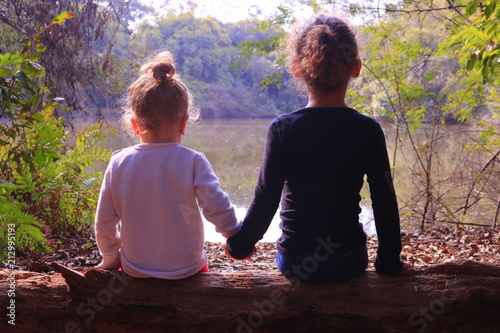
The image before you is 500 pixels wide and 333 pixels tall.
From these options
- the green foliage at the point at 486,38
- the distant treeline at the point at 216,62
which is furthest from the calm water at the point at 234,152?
the green foliage at the point at 486,38

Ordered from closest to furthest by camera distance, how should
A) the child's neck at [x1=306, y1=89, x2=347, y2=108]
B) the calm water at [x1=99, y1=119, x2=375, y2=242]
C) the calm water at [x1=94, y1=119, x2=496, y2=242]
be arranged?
the child's neck at [x1=306, y1=89, x2=347, y2=108] < the calm water at [x1=94, y1=119, x2=496, y2=242] < the calm water at [x1=99, y1=119, x2=375, y2=242]

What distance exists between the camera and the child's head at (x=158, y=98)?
1847mm

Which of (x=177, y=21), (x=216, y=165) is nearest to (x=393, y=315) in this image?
(x=216, y=165)

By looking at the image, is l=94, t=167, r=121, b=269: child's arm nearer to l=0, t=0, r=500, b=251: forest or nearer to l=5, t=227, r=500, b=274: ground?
l=0, t=0, r=500, b=251: forest

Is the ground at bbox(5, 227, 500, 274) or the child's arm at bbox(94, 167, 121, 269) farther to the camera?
the ground at bbox(5, 227, 500, 274)

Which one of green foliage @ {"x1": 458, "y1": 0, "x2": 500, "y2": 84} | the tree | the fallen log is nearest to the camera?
the fallen log

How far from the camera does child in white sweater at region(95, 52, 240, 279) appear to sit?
1.81 metres

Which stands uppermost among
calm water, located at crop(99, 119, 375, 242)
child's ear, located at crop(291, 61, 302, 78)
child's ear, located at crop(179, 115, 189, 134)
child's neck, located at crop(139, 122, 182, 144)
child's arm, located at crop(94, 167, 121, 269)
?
child's ear, located at crop(291, 61, 302, 78)

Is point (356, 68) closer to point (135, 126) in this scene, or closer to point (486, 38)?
point (135, 126)

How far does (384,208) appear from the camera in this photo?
71.2 inches

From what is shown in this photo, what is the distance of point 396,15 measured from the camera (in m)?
6.30

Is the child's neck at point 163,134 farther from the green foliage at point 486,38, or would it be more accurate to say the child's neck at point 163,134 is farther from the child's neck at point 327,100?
the green foliage at point 486,38

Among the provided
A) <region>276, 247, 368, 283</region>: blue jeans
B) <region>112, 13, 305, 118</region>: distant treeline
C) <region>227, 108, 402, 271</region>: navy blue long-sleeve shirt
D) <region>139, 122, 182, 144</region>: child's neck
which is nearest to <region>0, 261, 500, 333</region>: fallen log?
<region>276, 247, 368, 283</region>: blue jeans

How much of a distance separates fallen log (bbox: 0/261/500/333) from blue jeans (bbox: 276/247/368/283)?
0.03 m
